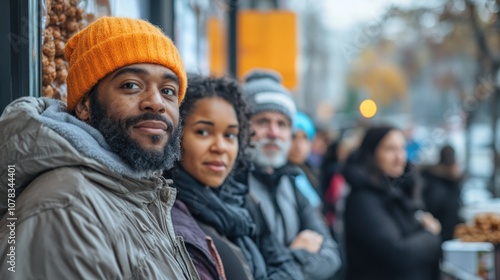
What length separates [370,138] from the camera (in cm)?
583

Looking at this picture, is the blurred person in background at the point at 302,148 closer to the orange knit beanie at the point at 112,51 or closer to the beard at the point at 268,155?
the beard at the point at 268,155

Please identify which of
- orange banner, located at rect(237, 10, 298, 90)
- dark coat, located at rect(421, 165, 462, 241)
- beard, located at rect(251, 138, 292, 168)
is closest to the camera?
beard, located at rect(251, 138, 292, 168)

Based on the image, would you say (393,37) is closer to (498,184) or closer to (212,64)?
(498,184)

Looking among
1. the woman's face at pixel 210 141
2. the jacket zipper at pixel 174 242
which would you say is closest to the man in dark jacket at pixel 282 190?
the woman's face at pixel 210 141

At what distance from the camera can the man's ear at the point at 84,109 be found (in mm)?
2523

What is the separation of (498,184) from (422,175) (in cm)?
511

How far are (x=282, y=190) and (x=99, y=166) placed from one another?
2585 millimetres

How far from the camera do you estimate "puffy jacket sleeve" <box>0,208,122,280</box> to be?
1976 millimetres

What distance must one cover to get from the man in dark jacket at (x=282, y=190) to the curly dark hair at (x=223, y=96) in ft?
1.94

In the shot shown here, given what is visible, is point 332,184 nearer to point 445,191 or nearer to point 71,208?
point 445,191

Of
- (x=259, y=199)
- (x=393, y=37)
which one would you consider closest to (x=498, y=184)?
(x=259, y=199)

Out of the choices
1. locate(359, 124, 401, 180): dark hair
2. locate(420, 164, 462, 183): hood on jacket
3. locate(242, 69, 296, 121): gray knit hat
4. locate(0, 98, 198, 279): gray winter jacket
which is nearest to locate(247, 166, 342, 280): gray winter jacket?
locate(242, 69, 296, 121): gray knit hat

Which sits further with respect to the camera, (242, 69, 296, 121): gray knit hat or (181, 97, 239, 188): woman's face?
(242, 69, 296, 121): gray knit hat

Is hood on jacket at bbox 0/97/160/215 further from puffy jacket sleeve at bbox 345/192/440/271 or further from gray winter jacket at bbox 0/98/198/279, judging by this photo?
puffy jacket sleeve at bbox 345/192/440/271
